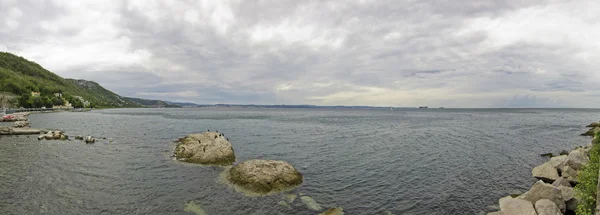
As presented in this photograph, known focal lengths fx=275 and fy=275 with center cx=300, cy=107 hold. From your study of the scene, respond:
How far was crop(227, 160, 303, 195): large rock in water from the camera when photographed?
22.8 m

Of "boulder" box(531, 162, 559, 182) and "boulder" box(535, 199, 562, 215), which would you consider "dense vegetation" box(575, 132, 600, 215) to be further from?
"boulder" box(531, 162, 559, 182)

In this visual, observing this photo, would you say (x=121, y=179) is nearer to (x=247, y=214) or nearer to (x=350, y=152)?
(x=247, y=214)

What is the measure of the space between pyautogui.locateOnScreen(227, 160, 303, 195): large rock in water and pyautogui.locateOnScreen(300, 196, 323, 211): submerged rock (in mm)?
2552

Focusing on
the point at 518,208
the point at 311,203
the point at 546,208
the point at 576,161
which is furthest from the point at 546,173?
the point at 311,203

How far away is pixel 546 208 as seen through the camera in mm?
15602

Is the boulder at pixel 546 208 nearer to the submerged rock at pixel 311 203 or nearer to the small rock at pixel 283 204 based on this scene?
the submerged rock at pixel 311 203

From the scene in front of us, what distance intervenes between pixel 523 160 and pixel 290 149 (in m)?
31.6

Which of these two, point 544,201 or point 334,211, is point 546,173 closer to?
point 544,201

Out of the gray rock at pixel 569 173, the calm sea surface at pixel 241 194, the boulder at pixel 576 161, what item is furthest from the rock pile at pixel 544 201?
Answer: the calm sea surface at pixel 241 194

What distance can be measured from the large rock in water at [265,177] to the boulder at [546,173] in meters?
23.4

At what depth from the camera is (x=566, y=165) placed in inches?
970

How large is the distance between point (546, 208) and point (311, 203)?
14.0 meters

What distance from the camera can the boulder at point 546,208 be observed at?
50.4 ft

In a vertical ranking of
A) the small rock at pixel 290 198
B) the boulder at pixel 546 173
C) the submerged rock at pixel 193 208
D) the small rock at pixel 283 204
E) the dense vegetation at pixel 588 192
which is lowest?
the submerged rock at pixel 193 208
